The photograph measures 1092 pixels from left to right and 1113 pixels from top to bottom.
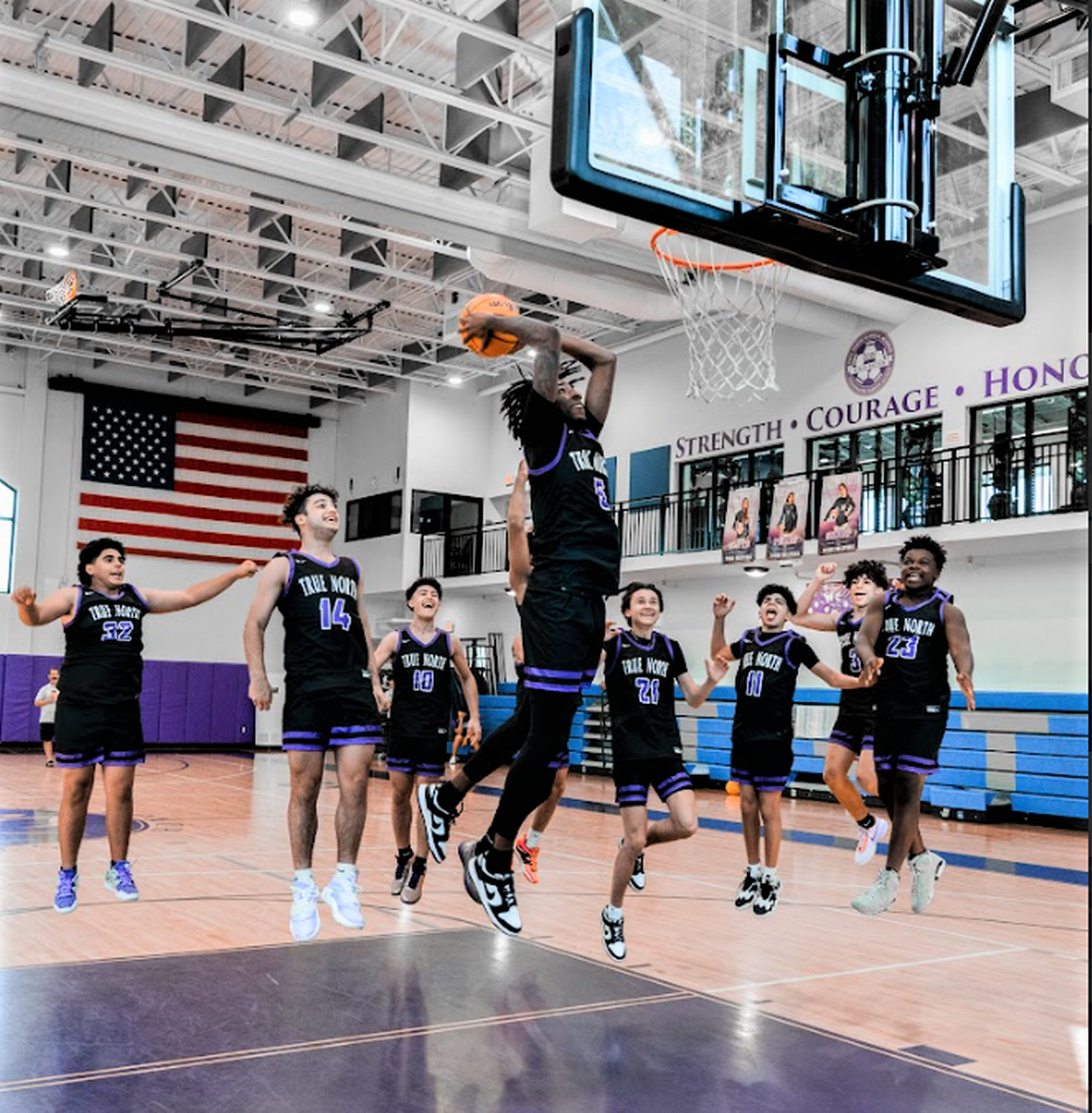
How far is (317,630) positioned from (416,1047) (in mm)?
1922

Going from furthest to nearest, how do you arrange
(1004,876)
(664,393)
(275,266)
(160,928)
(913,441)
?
(664,393)
(275,266)
(913,441)
(1004,876)
(160,928)

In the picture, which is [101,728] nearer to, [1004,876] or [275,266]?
[1004,876]

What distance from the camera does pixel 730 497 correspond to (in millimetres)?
18719

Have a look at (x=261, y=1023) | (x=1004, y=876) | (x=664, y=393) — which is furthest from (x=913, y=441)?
(x=261, y=1023)

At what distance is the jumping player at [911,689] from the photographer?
6.70 meters

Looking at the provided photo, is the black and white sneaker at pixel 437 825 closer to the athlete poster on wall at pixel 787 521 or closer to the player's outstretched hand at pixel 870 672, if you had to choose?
the player's outstretched hand at pixel 870 672

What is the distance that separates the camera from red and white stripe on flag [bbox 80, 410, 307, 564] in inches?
1027

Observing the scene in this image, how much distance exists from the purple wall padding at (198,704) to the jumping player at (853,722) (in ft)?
66.4

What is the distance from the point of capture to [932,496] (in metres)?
17.3

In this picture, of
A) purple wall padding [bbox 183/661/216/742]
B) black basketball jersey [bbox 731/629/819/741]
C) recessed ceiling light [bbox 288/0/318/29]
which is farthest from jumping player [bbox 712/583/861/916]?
purple wall padding [bbox 183/661/216/742]

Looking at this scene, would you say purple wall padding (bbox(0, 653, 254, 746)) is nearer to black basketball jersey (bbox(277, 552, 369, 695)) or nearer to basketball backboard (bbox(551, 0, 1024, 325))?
black basketball jersey (bbox(277, 552, 369, 695))

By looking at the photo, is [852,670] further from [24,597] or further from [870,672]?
[24,597]

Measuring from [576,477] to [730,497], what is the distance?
14259mm

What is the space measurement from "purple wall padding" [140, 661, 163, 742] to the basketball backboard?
23.9 metres
